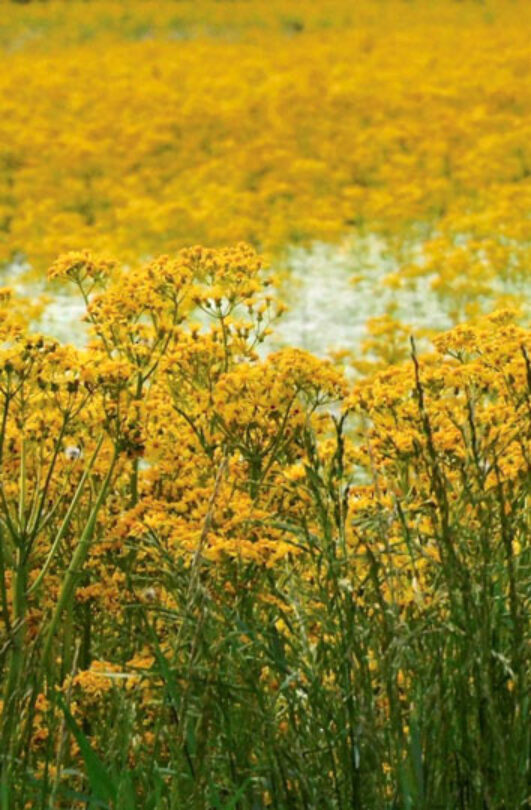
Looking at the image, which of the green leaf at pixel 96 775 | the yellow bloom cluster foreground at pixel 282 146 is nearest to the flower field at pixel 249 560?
the green leaf at pixel 96 775

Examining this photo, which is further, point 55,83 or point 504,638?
point 55,83

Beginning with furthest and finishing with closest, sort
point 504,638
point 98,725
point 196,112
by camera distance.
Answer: point 196,112
point 98,725
point 504,638

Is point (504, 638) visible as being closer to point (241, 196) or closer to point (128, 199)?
point (241, 196)

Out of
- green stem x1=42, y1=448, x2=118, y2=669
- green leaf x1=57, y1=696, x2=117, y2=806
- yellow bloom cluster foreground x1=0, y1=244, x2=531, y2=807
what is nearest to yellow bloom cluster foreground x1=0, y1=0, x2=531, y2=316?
yellow bloom cluster foreground x1=0, y1=244, x2=531, y2=807

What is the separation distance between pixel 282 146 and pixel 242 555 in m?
12.1

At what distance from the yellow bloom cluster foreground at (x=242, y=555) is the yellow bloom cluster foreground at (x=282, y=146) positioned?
5.60 meters

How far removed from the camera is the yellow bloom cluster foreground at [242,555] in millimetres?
2365

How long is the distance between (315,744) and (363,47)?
18.5 meters

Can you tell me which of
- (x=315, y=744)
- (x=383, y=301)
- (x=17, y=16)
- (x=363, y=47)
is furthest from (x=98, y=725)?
(x=17, y=16)

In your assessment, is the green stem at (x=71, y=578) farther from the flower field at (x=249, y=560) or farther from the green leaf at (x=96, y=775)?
the green leaf at (x=96, y=775)

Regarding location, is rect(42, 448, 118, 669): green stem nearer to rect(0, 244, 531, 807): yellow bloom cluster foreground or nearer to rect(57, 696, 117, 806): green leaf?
rect(0, 244, 531, 807): yellow bloom cluster foreground

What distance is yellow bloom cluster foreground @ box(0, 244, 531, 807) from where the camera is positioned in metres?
2.37

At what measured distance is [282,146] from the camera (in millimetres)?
14562

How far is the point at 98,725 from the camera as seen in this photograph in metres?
3.33
